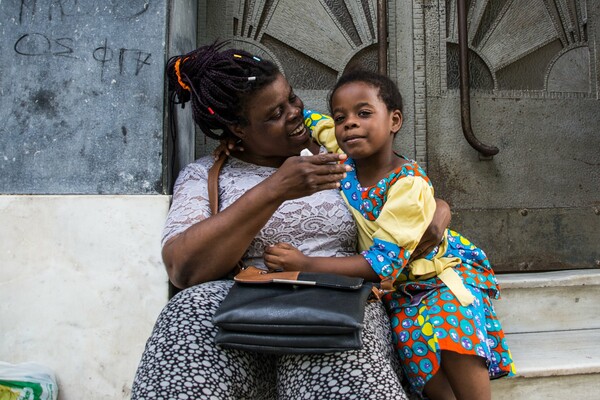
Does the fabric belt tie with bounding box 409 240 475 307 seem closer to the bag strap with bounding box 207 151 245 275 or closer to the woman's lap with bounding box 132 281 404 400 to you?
the woman's lap with bounding box 132 281 404 400

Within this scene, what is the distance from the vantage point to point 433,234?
66.6 inches

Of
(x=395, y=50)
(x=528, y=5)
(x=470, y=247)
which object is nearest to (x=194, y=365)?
(x=470, y=247)

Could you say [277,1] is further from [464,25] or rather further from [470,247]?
[470,247]

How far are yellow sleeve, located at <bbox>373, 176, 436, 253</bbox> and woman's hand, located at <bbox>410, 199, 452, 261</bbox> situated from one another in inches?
1.9

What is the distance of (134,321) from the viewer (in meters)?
1.99

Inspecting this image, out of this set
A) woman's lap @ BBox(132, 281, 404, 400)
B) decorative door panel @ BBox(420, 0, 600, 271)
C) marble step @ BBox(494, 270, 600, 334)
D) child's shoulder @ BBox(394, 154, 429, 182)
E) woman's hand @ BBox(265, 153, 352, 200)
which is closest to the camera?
woman's lap @ BBox(132, 281, 404, 400)

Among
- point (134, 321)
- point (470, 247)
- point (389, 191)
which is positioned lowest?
point (134, 321)

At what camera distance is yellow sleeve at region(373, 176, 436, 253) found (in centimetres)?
158

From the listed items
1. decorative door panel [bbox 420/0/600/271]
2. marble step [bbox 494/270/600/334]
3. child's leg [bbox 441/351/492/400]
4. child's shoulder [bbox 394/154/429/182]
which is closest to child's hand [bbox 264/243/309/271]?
child's shoulder [bbox 394/154/429/182]

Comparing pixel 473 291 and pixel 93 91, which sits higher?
pixel 93 91

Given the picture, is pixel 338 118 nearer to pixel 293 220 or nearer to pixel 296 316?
pixel 293 220

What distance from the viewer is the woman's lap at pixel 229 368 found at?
132cm

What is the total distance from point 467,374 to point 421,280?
302mm

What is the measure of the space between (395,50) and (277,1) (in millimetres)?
644
